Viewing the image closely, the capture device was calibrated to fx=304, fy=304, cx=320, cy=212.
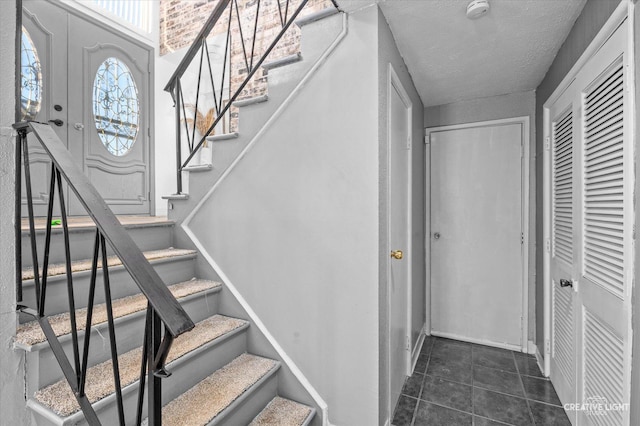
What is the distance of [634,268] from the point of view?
1.20 meters

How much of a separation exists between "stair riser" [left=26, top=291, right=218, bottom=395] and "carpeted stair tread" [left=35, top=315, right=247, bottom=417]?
31 millimetres

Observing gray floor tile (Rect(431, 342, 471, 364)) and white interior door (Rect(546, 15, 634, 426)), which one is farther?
gray floor tile (Rect(431, 342, 471, 364))

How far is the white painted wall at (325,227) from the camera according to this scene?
1658mm

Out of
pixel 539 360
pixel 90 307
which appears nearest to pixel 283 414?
pixel 90 307

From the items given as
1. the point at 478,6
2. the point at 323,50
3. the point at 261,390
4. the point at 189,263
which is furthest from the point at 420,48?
the point at 261,390

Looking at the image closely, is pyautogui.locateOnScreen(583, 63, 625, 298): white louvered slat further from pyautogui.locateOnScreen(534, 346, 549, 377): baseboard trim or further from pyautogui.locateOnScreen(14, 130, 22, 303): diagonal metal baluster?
pyautogui.locateOnScreen(14, 130, 22, 303): diagonal metal baluster

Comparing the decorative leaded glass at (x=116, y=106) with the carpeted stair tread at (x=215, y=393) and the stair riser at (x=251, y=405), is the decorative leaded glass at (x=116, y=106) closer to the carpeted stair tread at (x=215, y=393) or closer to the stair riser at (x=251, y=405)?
the carpeted stair tread at (x=215, y=393)

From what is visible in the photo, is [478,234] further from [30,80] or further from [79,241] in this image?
[30,80]

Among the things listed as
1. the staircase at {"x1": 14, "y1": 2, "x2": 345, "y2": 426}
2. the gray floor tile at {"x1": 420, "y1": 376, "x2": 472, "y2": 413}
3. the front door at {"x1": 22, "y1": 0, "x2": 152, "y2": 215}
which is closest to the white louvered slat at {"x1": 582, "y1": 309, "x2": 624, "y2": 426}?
the gray floor tile at {"x1": 420, "y1": 376, "x2": 472, "y2": 413}

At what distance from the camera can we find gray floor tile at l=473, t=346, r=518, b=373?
256cm

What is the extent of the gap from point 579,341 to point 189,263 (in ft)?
8.05

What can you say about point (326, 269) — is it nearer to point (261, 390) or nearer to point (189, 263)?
point (261, 390)

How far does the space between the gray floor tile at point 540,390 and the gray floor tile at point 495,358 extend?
0.16 meters

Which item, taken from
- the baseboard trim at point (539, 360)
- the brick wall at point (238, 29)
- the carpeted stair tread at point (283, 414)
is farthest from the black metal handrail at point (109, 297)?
the baseboard trim at point (539, 360)
